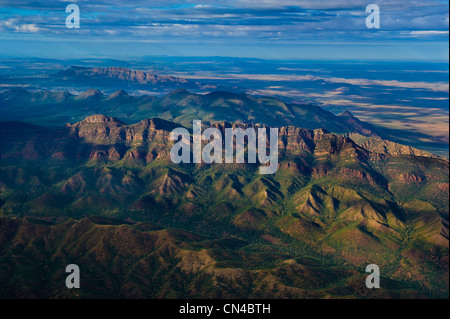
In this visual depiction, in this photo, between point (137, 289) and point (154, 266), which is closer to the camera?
point (137, 289)

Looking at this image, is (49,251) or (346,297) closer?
(346,297)

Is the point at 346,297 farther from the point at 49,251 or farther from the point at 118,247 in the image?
the point at 49,251

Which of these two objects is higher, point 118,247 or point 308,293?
point 118,247
